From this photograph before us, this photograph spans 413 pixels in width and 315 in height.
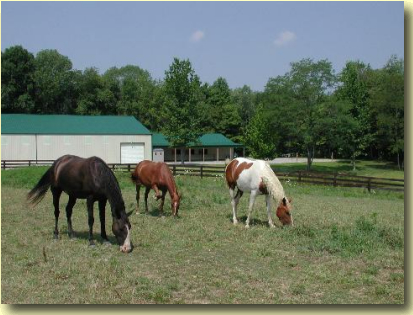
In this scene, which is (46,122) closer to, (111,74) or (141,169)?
(141,169)

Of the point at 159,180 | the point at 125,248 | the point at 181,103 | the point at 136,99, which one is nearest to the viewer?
the point at 125,248

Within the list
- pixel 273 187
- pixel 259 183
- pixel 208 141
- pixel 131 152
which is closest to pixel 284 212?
pixel 273 187

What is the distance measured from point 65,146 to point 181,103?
12.5m

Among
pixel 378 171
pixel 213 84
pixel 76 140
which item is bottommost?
pixel 378 171

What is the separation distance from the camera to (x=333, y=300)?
5.65m

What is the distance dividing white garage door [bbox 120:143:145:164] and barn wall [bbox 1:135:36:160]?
7.85 meters

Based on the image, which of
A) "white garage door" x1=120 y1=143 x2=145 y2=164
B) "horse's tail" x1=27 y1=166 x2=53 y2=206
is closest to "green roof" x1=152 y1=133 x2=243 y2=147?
"white garage door" x1=120 y1=143 x2=145 y2=164

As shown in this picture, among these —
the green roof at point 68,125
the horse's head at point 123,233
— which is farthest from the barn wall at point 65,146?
the horse's head at point 123,233

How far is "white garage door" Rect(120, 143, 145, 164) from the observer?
1693 inches

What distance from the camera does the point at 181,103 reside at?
46.9 m

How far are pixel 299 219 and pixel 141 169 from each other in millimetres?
4482

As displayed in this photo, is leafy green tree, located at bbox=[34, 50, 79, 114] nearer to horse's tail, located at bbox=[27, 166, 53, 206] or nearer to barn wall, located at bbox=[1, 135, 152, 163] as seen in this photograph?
barn wall, located at bbox=[1, 135, 152, 163]

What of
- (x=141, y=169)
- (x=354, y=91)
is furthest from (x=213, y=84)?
(x=141, y=169)

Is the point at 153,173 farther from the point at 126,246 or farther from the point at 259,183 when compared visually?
the point at 126,246
